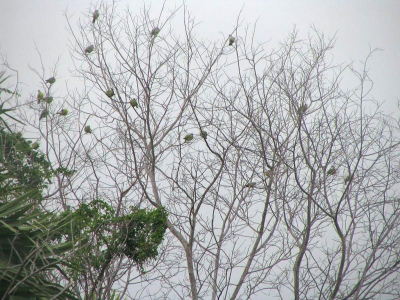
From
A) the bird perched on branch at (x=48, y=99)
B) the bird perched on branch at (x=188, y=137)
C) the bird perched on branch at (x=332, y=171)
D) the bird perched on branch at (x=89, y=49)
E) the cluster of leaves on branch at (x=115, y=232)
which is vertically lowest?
the cluster of leaves on branch at (x=115, y=232)

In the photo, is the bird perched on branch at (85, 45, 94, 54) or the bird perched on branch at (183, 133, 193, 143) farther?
the bird perched on branch at (183, 133, 193, 143)

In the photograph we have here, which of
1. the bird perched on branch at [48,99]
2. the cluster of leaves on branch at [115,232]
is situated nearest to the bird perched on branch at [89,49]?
the bird perched on branch at [48,99]

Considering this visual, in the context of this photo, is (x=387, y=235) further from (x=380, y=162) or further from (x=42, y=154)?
(x=42, y=154)

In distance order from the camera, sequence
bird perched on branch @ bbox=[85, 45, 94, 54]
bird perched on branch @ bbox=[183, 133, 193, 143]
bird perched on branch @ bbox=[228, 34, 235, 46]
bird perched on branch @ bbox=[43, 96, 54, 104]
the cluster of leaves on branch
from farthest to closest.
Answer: bird perched on branch @ bbox=[43, 96, 54, 104], bird perched on branch @ bbox=[183, 133, 193, 143], bird perched on branch @ bbox=[85, 45, 94, 54], bird perched on branch @ bbox=[228, 34, 235, 46], the cluster of leaves on branch

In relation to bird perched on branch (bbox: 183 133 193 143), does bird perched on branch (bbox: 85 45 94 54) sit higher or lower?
higher

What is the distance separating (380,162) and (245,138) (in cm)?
129

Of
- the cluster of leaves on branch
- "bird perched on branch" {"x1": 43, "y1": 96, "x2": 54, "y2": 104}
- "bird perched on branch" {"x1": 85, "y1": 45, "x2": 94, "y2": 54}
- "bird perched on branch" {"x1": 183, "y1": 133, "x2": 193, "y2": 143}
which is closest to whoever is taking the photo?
the cluster of leaves on branch

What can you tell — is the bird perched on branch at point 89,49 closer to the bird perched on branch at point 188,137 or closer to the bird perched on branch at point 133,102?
the bird perched on branch at point 133,102

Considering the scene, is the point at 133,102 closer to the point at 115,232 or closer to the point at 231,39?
the point at 231,39

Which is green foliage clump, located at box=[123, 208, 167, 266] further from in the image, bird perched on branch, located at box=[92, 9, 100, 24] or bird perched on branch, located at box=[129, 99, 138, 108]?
bird perched on branch, located at box=[92, 9, 100, 24]

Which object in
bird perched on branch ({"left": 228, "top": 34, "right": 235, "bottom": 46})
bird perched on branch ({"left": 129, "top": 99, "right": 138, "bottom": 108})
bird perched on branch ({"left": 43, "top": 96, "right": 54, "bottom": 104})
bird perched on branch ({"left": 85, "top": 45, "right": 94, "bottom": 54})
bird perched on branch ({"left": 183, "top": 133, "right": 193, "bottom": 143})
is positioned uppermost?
bird perched on branch ({"left": 228, "top": 34, "right": 235, "bottom": 46})

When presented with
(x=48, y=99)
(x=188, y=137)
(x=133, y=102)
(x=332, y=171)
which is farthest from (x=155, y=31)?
(x=332, y=171)

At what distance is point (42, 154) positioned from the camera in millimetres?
5012

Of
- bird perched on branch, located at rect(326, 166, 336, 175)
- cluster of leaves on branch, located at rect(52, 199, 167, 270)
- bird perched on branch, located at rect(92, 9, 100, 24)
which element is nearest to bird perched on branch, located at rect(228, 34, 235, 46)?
bird perched on branch, located at rect(92, 9, 100, 24)
